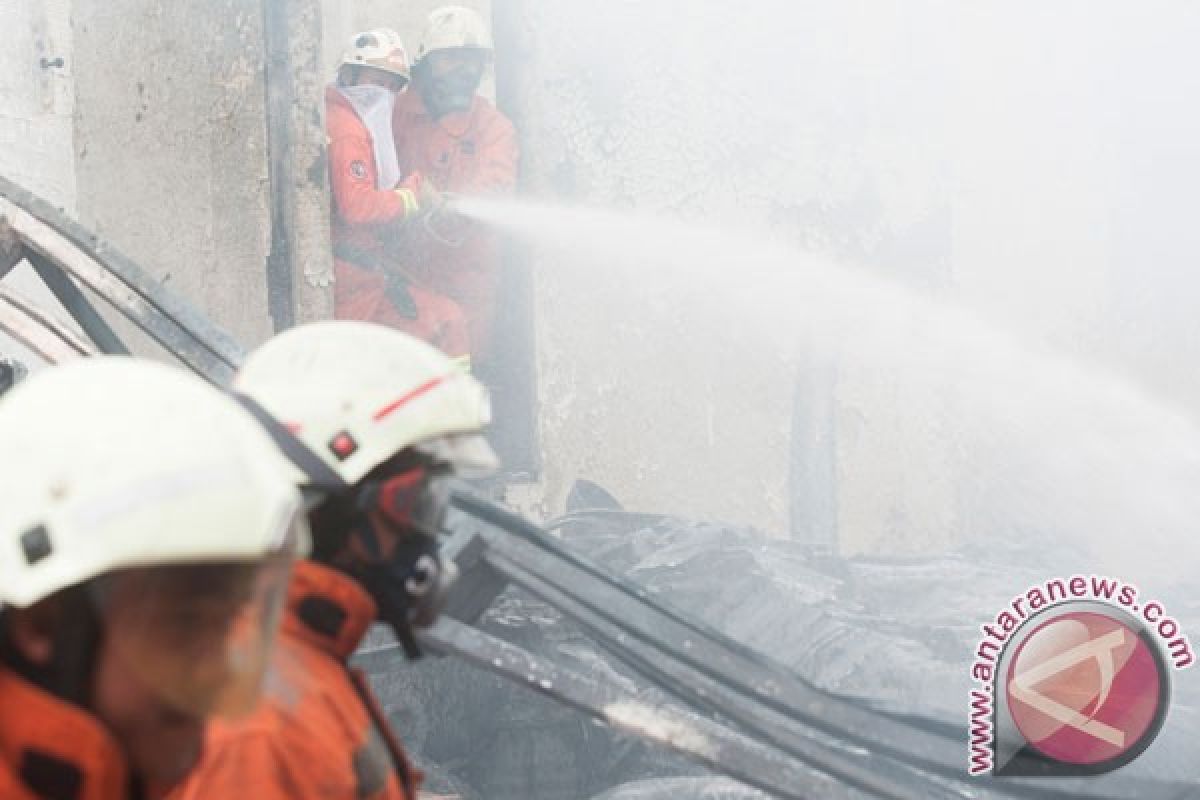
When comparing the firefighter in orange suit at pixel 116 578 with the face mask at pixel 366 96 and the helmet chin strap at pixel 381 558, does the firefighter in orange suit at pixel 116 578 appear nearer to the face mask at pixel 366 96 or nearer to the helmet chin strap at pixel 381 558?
the helmet chin strap at pixel 381 558

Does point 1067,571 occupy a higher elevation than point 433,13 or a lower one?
lower

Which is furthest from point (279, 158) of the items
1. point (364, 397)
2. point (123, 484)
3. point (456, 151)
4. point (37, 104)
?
point (123, 484)

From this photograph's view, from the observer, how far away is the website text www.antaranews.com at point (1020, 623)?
131 inches

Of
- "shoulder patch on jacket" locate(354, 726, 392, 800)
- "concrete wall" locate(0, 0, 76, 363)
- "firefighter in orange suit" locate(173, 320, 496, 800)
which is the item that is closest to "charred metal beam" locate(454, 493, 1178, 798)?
"firefighter in orange suit" locate(173, 320, 496, 800)

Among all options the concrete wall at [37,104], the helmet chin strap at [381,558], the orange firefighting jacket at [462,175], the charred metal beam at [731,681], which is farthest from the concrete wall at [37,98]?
the helmet chin strap at [381,558]

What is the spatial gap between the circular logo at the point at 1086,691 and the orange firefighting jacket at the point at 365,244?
3361 mm

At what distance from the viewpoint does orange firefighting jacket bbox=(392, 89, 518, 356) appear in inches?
265

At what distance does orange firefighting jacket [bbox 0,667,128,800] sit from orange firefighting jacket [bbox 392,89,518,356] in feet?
17.9

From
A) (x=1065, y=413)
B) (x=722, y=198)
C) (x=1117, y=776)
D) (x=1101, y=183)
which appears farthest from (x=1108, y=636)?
(x=1101, y=183)

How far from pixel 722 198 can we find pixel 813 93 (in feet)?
2.46

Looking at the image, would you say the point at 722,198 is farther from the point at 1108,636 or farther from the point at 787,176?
the point at 1108,636

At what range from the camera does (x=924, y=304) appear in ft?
26.6

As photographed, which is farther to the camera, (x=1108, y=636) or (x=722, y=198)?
(x=722, y=198)

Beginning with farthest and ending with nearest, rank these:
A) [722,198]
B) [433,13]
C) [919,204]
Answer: [919,204], [722,198], [433,13]
